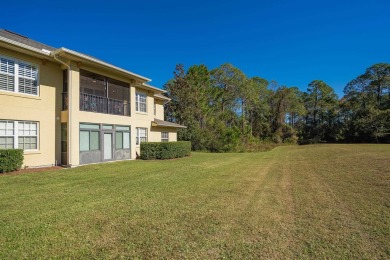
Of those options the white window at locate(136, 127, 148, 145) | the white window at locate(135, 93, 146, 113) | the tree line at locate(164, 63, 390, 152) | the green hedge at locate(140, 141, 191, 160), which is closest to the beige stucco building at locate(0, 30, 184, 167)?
the green hedge at locate(140, 141, 191, 160)

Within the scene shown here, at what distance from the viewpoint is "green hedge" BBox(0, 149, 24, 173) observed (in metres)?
9.96

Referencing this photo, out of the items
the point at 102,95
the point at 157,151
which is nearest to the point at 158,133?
the point at 157,151

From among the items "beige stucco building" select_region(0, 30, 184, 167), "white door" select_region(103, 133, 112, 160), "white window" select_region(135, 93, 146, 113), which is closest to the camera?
"beige stucco building" select_region(0, 30, 184, 167)

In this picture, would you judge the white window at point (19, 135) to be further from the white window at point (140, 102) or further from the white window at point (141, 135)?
the white window at point (140, 102)

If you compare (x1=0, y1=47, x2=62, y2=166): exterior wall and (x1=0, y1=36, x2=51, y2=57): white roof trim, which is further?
(x1=0, y1=47, x2=62, y2=166): exterior wall

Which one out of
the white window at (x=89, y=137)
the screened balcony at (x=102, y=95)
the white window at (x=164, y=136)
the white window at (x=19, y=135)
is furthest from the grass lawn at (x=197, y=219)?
the white window at (x=164, y=136)

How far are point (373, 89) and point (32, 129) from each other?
5739cm

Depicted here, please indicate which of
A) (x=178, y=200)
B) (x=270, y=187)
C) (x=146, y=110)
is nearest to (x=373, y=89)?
(x=146, y=110)

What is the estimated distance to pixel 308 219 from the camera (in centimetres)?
466

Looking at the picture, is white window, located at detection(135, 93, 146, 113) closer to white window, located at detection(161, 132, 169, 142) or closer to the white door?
white window, located at detection(161, 132, 169, 142)

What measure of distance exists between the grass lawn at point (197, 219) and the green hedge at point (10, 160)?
246 centimetres

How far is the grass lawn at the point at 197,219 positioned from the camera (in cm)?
350

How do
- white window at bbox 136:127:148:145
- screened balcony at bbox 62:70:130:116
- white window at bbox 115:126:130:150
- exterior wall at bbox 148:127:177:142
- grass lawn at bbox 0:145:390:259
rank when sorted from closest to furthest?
grass lawn at bbox 0:145:390:259, screened balcony at bbox 62:70:130:116, white window at bbox 115:126:130:150, white window at bbox 136:127:148:145, exterior wall at bbox 148:127:177:142

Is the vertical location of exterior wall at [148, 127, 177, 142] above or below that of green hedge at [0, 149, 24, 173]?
above
